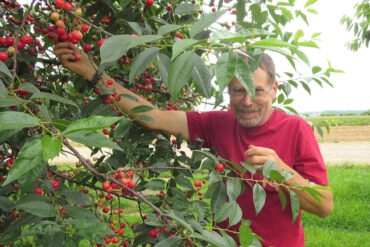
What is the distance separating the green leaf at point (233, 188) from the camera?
0.97 m

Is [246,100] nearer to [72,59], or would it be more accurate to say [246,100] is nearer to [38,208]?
[72,59]

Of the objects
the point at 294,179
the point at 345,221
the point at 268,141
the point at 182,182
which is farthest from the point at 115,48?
the point at 345,221

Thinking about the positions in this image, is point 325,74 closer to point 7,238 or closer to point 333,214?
point 7,238

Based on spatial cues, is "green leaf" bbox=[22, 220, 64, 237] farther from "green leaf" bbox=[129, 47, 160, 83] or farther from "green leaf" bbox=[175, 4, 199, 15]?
"green leaf" bbox=[175, 4, 199, 15]

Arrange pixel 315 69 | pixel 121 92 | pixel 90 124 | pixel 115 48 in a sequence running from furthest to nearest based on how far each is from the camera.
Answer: pixel 315 69
pixel 121 92
pixel 115 48
pixel 90 124

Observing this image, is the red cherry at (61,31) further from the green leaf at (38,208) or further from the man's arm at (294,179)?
the man's arm at (294,179)

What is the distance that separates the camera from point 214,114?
205 cm

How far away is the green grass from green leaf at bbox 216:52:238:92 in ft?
11.0

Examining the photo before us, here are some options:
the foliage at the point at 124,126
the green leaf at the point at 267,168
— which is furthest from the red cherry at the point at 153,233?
the green leaf at the point at 267,168

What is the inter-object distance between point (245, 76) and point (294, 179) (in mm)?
903

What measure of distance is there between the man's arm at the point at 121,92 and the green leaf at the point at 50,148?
72cm

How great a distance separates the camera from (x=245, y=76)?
65cm

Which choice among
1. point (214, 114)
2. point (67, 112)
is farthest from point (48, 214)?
point (214, 114)

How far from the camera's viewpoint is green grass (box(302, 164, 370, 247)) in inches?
140
